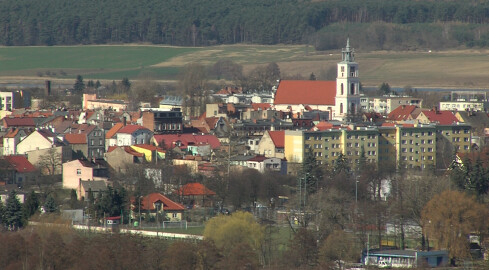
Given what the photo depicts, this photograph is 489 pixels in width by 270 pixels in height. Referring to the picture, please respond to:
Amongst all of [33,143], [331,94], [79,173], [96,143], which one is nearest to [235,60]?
[331,94]

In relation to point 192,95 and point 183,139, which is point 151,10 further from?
point 183,139

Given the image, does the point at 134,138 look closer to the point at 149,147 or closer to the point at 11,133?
the point at 149,147

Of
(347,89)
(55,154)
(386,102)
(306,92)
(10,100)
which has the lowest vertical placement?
(55,154)

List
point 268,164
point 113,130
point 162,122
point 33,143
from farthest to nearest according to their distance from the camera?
point 162,122 < point 113,130 < point 33,143 < point 268,164

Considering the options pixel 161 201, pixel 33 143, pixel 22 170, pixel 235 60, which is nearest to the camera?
pixel 161 201

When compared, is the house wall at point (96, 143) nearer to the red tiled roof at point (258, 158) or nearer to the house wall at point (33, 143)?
the house wall at point (33, 143)

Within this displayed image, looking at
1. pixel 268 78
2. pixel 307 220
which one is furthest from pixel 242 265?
pixel 268 78
